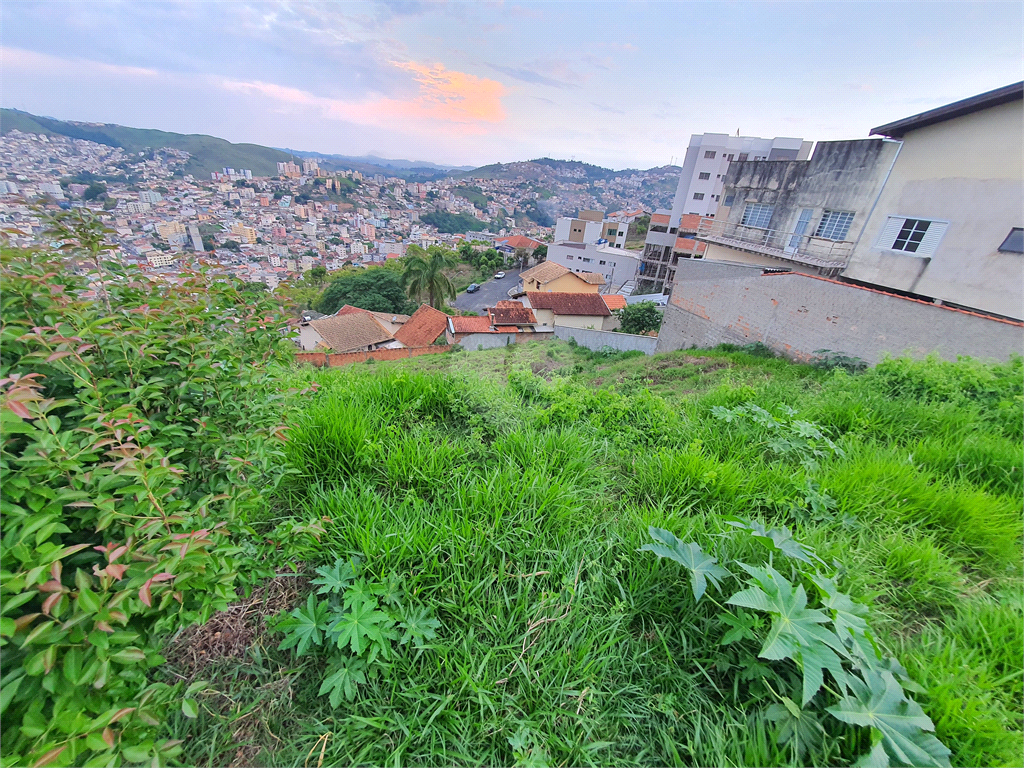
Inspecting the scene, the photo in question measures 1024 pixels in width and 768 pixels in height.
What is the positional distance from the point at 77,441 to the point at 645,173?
21003 cm

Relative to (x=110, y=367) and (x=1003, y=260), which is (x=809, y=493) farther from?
(x=1003, y=260)

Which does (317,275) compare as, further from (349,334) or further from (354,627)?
(354,627)

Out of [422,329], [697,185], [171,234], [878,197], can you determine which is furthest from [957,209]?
[697,185]

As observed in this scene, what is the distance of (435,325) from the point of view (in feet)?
79.7

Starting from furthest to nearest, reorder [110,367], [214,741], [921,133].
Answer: [921,133] < [214,741] < [110,367]

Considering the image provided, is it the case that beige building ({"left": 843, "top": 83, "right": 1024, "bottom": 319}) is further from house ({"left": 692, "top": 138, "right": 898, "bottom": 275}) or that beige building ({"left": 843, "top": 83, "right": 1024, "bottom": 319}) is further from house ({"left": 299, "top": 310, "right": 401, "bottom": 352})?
house ({"left": 299, "top": 310, "right": 401, "bottom": 352})

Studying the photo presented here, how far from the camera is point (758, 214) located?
50.5ft

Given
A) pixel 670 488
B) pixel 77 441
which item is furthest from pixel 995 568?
pixel 77 441

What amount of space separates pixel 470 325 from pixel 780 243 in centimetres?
1487

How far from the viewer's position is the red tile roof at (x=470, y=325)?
878 inches

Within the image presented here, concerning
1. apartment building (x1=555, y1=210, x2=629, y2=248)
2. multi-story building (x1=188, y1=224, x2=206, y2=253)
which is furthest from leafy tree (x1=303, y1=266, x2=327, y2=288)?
multi-story building (x1=188, y1=224, x2=206, y2=253)

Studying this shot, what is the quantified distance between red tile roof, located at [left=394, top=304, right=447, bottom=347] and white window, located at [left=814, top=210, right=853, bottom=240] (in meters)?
18.0

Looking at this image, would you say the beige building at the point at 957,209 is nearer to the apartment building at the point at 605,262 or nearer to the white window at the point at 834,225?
the white window at the point at 834,225

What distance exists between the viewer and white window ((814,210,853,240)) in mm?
12255
